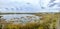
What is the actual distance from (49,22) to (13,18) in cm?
37

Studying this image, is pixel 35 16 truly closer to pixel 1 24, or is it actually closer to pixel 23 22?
pixel 23 22

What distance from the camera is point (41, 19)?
4.23ft

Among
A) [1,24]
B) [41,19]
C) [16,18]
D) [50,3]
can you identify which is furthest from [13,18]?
[50,3]

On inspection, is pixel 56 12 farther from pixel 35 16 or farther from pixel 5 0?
pixel 5 0

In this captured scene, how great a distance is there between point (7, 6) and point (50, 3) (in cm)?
45

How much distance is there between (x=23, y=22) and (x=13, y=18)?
0.36ft

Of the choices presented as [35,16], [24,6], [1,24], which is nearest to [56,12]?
[35,16]

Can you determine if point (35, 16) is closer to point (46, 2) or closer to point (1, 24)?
point (46, 2)

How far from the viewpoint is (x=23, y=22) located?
128 centimetres

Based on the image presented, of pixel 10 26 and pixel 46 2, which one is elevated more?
pixel 46 2

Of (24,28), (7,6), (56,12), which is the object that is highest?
(7,6)

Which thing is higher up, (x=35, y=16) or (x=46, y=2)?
(x=46, y=2)

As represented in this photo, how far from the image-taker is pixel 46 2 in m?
1.33

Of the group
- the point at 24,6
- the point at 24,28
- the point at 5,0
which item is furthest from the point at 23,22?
the point at 5,0
